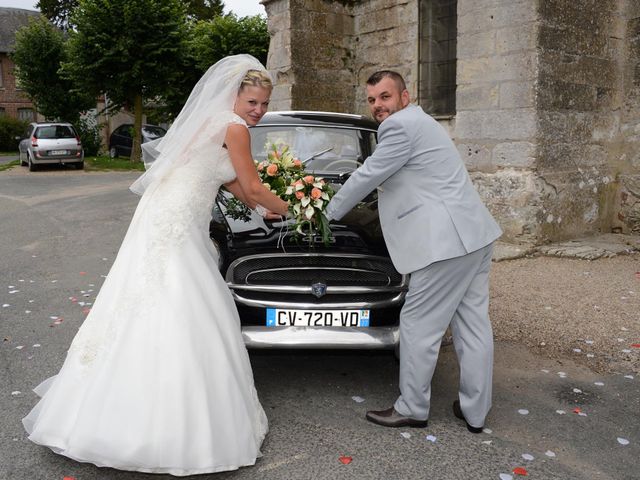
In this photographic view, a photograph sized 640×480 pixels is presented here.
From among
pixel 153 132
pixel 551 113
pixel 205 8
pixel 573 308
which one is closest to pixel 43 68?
pixel 153 132

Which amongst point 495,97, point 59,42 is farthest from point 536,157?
point 59,42

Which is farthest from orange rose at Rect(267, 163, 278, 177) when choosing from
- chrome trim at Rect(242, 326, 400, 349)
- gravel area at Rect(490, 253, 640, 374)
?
gravel area at Rect(490, 253, 640, 374)

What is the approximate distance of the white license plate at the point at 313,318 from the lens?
3.86m

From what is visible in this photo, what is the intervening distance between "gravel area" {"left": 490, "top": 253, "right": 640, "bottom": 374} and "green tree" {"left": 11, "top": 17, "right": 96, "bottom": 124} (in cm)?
2704

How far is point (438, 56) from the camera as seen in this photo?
1061 centimetres

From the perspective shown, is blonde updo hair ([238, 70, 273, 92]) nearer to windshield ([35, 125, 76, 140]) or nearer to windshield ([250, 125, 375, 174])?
windshield ([250, 125, 375, 174])

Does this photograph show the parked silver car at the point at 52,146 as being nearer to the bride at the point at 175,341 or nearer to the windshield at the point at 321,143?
the windshield at the point at 321,143

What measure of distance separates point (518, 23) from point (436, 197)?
5.56 m

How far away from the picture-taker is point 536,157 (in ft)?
26.5

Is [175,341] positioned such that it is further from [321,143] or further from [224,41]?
[224,41]

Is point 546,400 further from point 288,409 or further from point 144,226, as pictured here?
point 144,226

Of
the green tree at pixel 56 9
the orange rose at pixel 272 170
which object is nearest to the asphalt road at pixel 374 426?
the orange rose at pixel 272 170

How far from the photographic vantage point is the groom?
3.45m

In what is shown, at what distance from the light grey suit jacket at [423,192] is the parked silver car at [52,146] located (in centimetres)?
2103
